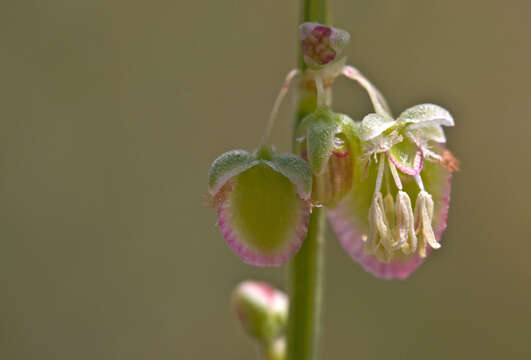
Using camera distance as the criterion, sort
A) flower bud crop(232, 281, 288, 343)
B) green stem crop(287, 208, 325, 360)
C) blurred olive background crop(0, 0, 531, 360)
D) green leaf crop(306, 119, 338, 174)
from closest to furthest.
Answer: green leaf crop(306, 119, 338, 174), green stem crop(287, 208, 325, 360), flower bud crop(232, 281, 288, 343), blurred olive background crop(0, 0, 531, 360)

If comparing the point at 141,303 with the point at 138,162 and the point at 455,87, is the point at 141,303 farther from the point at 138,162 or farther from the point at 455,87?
the point at 455,87

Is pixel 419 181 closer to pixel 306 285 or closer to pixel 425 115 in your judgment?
pixel 425 115

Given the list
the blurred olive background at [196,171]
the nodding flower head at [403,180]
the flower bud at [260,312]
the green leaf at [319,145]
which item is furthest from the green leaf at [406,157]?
the blurred olive background at [196,171]

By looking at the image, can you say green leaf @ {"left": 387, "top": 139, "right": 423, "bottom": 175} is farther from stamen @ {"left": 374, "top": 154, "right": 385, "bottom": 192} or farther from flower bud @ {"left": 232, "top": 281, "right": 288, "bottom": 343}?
flower bud @ {"left": 232, "top": 281, "right": 288, "bottom": 343}

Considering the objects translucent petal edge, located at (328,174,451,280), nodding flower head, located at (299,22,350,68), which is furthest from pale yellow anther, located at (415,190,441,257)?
nodding flower head, located at (299,22,350,68)

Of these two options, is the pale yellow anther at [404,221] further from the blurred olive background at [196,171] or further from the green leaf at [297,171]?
the blurred olive background at [196,171]
